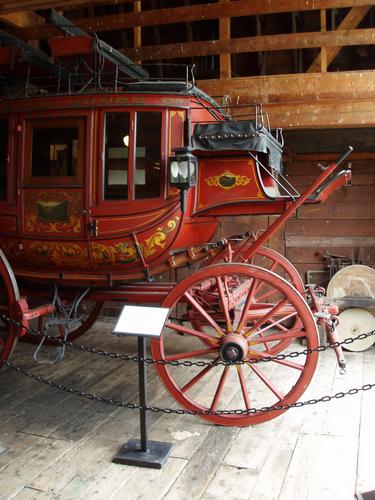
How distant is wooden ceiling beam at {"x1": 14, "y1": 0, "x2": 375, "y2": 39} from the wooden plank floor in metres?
3.50

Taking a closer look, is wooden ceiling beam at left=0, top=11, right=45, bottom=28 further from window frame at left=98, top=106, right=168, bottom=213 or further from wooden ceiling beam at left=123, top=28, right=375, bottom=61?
window frame at left=98, top=106, right=168, bottom=213

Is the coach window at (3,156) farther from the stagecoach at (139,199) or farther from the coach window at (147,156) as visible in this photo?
the coach window at (147,156)

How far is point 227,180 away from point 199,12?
2337 millimetres

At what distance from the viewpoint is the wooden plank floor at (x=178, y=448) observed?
9.46 ft

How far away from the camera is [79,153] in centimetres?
405

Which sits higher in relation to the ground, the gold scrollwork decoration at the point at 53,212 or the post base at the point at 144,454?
the gold scrollwork decoration at the point at 53,212

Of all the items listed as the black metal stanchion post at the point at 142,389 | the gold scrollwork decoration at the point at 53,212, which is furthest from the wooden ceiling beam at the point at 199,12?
the black metal stanchion post at the point at 142,389

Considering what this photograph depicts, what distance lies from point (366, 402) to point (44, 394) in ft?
8.46

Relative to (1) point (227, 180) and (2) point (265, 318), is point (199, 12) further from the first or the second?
(2) point (265, 318)

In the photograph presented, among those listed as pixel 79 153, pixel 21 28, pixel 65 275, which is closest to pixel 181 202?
pixel 79 153

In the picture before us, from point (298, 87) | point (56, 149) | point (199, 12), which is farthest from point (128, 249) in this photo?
point (199, 12)

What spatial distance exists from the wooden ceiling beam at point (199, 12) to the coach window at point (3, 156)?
56.0 inches

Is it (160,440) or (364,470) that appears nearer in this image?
(364,470)

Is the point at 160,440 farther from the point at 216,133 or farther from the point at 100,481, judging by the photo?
the point at 216,133
